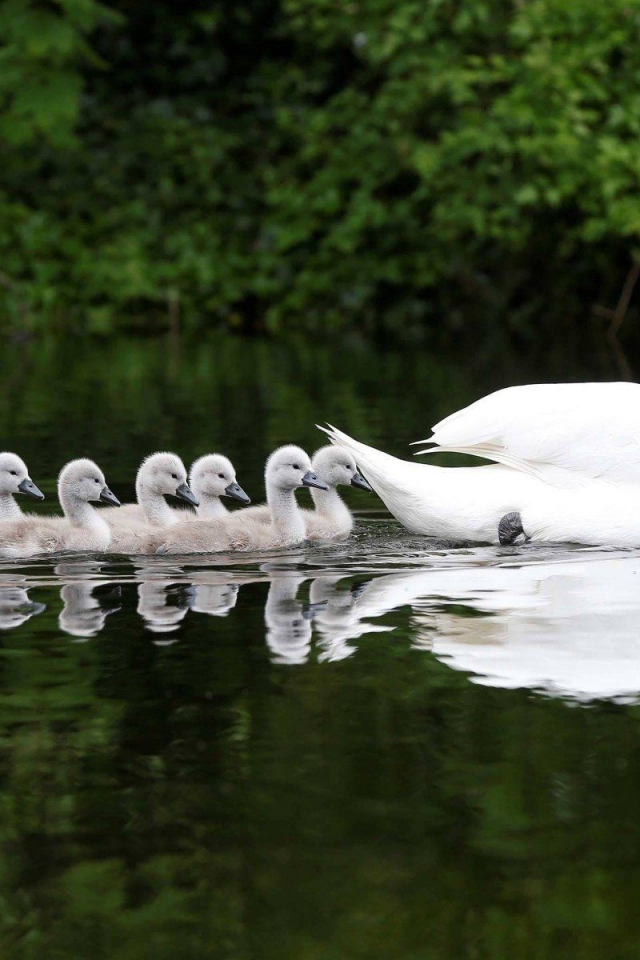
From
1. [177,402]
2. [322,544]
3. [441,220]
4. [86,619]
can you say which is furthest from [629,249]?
[86,619]

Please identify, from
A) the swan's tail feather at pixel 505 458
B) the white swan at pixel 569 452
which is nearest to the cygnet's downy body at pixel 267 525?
the swan's tail feather at pixel 505 458

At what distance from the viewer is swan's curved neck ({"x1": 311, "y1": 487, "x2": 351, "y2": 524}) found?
8.21 m

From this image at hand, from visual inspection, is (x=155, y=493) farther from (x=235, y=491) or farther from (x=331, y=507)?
(x=331, y=507)

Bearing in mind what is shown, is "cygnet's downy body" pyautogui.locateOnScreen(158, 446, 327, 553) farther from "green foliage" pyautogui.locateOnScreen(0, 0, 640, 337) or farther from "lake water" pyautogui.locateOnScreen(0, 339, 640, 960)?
"green foliage" pyautogui.locateOnScreen(0, 0, 640, 337)

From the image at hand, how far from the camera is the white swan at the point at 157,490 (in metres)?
8.10

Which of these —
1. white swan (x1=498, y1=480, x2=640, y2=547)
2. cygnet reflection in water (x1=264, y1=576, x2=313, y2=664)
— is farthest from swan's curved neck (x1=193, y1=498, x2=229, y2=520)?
white swan (x1=498, y1=480, x2=640, y2=547)

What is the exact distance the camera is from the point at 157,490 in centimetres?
819

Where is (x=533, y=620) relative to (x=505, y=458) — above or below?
below

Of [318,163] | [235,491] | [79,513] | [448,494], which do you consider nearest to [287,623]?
[448,494]

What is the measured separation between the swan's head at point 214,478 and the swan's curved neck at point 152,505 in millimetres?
332

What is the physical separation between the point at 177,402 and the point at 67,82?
10.6 meters

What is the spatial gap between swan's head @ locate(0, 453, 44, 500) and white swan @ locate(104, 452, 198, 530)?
0.39 meters

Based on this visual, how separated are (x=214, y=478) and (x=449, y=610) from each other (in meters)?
2.33

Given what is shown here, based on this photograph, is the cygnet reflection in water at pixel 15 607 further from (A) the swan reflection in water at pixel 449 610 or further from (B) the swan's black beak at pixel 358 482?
(B) the swan's black beak at pixel 358 482
